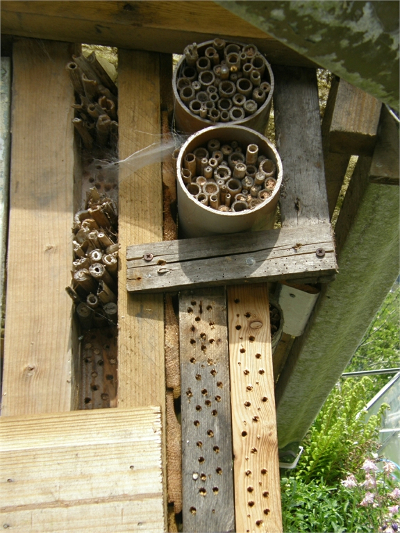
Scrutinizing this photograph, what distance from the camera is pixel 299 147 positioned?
2818 mm

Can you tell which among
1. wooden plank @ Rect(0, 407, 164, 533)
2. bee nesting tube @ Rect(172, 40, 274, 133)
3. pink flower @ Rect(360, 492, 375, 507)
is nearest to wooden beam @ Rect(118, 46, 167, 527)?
wooden plank @ Rect(0, 407, 164, 533)

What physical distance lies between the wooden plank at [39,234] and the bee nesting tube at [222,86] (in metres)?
0.56

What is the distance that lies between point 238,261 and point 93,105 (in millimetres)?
1043

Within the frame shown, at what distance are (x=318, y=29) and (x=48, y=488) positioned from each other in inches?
66.5

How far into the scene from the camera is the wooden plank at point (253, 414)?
2.25m

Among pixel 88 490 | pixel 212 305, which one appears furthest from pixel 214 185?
pixel 88 490

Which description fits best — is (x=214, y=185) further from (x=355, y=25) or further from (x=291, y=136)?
(x=355, y=25)

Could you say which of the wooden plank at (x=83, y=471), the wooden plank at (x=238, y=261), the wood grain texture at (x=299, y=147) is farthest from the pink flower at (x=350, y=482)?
the wooden plank at (x=83, y=471)

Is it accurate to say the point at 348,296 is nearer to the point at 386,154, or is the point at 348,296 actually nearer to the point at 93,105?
the point at 386,154

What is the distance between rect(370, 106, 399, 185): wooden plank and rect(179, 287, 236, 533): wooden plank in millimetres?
805

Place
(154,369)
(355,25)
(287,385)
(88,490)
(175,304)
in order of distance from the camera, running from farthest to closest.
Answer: (287,385)
(175,304)
(154,369)
(88,490)
(355,25)

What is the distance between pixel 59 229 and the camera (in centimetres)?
273

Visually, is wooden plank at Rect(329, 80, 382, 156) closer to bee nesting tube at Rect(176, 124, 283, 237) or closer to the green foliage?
bee nesting tube at Rect(176, 124, 283, 237)

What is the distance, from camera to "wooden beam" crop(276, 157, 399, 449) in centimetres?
343
